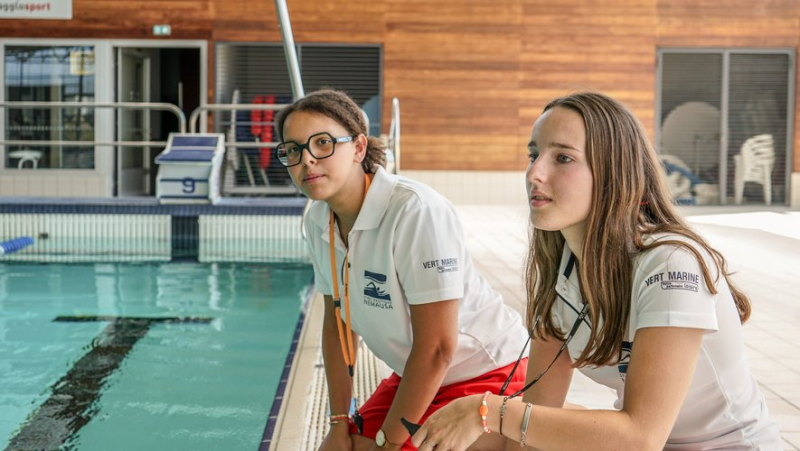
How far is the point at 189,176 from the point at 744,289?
487 centimetres

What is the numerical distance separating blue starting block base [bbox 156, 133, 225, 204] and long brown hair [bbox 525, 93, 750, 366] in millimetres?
7023

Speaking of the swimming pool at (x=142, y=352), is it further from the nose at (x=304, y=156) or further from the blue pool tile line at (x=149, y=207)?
the nose at (x=304, y=156)

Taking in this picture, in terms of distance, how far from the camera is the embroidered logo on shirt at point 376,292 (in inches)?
77.1

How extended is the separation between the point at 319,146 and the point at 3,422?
2.20 m

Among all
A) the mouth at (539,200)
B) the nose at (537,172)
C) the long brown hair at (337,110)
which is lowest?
the mouth at (539,200)

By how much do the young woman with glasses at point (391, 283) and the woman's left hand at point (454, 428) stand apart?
52cm

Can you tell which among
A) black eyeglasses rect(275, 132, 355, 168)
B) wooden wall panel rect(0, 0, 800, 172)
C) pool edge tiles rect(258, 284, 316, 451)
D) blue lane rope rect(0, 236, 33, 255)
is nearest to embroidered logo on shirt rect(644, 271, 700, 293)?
black eyeglasses rect(275, 132, 355, 168)

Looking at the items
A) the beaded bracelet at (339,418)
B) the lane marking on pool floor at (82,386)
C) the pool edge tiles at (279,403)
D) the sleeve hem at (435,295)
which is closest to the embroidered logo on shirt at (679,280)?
the sleeve hem at (435,295)

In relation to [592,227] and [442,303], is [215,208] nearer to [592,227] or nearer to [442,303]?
[442,303]

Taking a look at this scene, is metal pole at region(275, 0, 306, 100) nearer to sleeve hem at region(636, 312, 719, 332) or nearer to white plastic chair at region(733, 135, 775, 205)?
sleeve hem at region(636, 312, 719, 332)

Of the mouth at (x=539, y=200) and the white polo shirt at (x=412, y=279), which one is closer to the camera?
the mouth at (x=539, y=200)

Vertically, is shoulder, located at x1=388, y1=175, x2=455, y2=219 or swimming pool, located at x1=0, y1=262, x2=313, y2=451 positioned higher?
shoulder, located at x1=388, y1=175, x2=455, y2=219

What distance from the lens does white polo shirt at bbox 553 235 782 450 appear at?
128 cm

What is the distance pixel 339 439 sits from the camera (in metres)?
2.04
